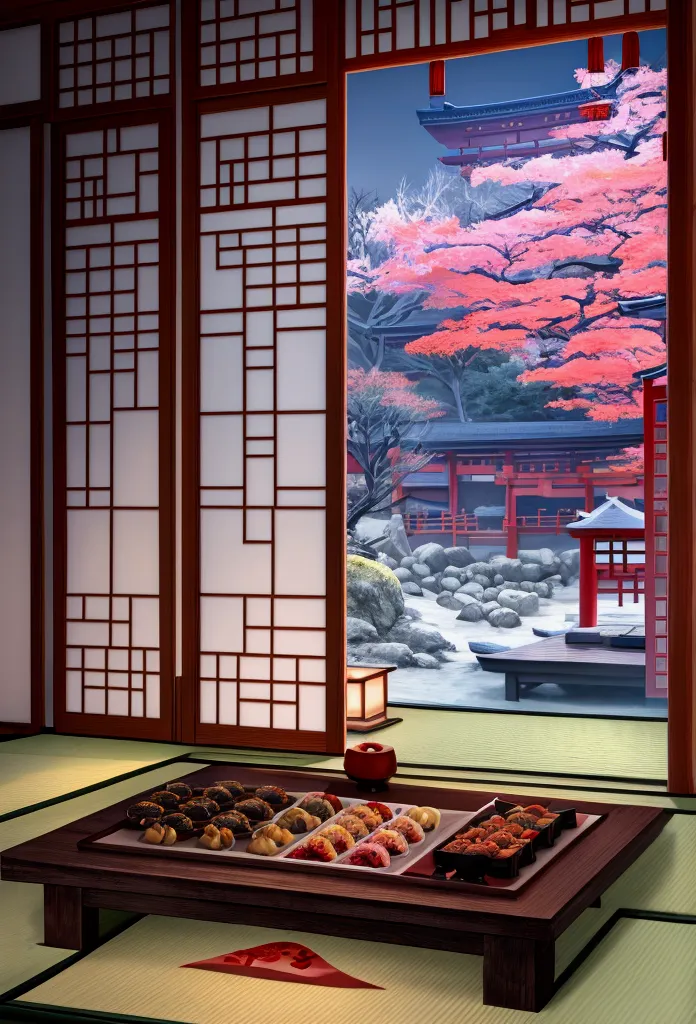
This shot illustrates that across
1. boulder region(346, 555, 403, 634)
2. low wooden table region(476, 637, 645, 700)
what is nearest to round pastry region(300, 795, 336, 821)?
low wooden table region(476, 637, 645, 700)

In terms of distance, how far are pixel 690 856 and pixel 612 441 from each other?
22.0 feet

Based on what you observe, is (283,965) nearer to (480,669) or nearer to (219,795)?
(219,795)

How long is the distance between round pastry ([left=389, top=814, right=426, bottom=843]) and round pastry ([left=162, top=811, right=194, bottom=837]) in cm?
49

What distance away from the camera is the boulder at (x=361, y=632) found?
31.4 feet

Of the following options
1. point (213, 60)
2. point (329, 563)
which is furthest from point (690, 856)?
point (213, 60)

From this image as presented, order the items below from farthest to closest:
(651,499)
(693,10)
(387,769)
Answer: (651,499) < (693,10) < (387,769)

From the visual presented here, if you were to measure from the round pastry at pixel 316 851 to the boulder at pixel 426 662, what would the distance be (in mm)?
7023

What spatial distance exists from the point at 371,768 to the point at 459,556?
7.02m

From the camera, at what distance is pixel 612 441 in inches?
372

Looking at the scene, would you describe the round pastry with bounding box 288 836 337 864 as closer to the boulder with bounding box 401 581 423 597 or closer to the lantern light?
the lantern light

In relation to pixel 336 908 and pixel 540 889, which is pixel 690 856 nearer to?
pixel 540 889

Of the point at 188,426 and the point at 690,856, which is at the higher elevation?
the point at 188,426

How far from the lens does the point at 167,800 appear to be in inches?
110

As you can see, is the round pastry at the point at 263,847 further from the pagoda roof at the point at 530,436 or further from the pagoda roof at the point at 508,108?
the pagoda roof at the point at 508,108
